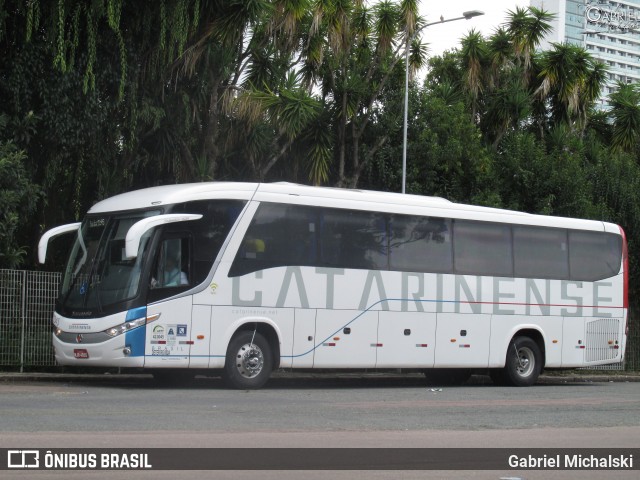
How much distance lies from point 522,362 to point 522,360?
0.14 ft

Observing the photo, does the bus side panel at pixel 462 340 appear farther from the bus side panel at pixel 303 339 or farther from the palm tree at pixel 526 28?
the palm tree at pixel 526 28

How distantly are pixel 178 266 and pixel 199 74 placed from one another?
10.3 metres

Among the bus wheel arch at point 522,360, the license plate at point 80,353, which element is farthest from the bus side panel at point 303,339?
the bus wheel arch at point 522,360

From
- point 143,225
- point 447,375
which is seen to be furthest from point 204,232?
point 447,375

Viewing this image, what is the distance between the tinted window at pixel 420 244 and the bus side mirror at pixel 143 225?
13.7 ft

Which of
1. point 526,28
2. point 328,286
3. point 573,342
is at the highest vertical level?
point 526,28

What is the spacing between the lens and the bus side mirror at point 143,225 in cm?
1606

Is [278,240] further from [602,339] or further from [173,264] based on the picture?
[602,339]

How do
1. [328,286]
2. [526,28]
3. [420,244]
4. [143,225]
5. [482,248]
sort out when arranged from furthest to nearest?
[526,28]
[482,248]
[420,244]
[328,286]
[143,225]

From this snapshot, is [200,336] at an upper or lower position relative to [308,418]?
upper

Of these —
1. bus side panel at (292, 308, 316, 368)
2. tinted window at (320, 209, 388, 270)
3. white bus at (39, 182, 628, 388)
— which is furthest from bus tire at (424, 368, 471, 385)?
bus side panel at (292, 308, 316, 368)

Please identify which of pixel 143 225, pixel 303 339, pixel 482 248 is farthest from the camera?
pixel 482 248

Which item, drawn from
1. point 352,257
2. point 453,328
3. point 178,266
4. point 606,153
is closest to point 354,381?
point 453,328

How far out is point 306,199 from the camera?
61.5 ft
